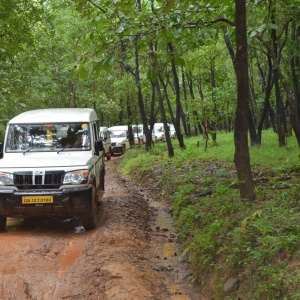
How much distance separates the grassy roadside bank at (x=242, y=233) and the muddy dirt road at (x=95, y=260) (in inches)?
16.6

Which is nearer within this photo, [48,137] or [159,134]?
[48,137]

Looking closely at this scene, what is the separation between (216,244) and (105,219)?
148 inches

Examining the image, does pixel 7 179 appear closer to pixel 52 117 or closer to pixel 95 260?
pixel 52 117

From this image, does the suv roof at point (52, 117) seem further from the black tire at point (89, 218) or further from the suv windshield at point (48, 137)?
the black tire at point (89, 218)

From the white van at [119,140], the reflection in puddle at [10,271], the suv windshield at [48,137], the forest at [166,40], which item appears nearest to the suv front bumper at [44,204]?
the suv windshield at [48,137]

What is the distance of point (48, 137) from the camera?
9.45 metres

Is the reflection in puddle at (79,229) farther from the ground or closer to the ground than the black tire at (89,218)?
closer to the ground

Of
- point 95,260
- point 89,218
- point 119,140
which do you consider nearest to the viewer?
point 95,260

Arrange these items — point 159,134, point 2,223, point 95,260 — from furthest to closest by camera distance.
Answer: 1. point 159,134
2. point 2,223
3. point 95,260

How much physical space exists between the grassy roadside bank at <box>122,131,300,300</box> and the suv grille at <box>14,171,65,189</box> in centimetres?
266

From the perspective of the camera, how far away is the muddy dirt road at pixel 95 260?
566cm

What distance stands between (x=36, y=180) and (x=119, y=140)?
2276 cm

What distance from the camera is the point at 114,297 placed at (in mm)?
5359

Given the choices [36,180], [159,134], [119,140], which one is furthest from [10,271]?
[159,134]
